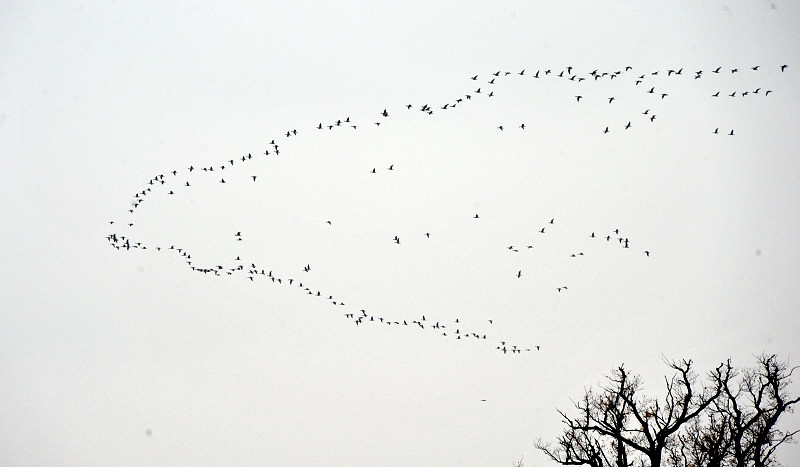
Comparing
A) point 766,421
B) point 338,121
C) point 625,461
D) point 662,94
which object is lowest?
point 625,461

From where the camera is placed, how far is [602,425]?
2491 centimetres

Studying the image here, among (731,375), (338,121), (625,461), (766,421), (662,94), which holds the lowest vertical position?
(625,461)

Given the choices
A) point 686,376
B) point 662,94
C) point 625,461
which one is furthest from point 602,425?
point 662,94

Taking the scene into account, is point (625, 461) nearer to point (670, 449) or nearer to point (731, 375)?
point (670, 449)

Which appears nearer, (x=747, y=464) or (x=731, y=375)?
(x=747, y=464)

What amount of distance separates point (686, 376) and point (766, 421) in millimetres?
2791

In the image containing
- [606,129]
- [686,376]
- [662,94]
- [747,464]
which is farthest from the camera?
[662,94]

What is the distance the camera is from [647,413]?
79.6 ft

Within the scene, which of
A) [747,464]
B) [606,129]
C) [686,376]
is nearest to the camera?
[747,464]

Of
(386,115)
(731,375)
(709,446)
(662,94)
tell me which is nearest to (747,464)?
(709,446)

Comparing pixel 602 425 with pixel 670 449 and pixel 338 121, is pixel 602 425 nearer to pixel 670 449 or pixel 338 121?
pixel 670 449

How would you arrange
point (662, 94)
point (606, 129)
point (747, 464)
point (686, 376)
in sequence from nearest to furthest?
point (747, 464)
point (686, 376)
point (606, 129)
point (662, 94)

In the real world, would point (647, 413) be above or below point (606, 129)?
below

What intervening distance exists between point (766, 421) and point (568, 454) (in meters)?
6.63
